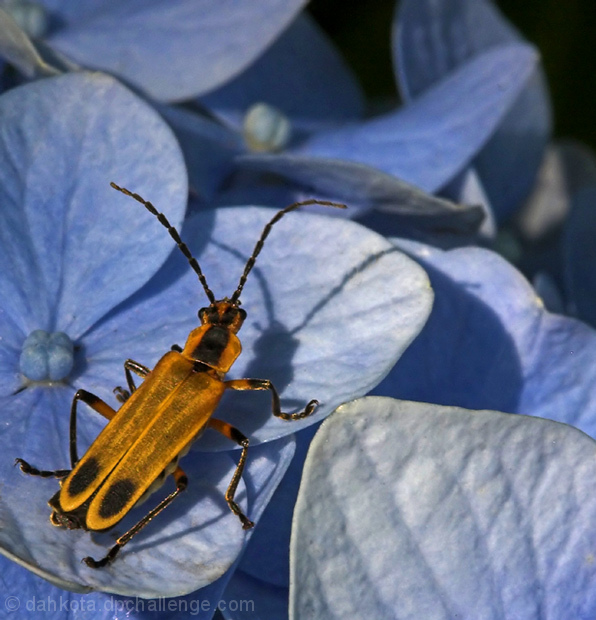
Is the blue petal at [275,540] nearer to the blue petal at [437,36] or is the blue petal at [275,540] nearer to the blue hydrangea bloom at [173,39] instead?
the blue hydrangea bloom at [173,39]

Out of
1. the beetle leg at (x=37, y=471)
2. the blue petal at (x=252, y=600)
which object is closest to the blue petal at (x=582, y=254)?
the blue petal at (x=252, y=600)

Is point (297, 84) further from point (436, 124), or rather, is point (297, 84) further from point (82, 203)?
point (82, 203)

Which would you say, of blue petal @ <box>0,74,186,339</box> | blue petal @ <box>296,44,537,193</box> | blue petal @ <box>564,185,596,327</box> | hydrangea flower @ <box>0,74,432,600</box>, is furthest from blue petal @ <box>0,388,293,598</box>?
blue petal @ <box>564,185,596,327</box>

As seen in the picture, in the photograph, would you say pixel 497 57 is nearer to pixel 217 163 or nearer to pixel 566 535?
pixel 217 163

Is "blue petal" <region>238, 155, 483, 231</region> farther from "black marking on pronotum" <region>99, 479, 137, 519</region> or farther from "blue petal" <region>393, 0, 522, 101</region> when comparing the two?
"black marking on pronotum" <region>99, 479, 137, 519</region>

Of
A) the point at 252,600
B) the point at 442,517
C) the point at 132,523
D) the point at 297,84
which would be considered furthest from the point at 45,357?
the point at 297,84

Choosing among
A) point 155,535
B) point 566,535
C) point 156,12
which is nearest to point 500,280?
point 566,535
